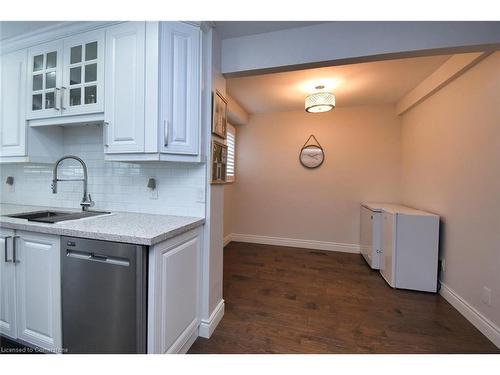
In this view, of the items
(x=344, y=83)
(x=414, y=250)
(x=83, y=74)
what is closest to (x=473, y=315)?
(x=414, y=250)

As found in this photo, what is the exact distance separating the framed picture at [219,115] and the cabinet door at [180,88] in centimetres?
15

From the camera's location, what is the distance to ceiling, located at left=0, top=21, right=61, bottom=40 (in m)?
1.66

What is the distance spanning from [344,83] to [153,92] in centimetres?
234

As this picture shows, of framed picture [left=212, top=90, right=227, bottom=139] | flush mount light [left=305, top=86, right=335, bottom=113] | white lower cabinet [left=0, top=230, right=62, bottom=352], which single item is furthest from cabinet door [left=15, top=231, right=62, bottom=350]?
flush mount light [left=305, top=86, right=335, bottom=113]

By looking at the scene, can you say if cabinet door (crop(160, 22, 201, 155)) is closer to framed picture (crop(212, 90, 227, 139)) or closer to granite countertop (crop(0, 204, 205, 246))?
framed picture (crop(212, 90, 227, 139))

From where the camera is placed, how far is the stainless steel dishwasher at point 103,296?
1.13 meters

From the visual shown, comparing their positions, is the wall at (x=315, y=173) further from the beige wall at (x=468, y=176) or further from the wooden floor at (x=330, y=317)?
the wooden floor at (x=330, y=317)

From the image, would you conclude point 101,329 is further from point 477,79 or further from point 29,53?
point 477,79

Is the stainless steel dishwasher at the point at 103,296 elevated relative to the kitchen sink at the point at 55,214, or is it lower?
lower

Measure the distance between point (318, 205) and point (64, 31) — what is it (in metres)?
3.74

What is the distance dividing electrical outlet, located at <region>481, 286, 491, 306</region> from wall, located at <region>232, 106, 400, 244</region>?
6.17 ft

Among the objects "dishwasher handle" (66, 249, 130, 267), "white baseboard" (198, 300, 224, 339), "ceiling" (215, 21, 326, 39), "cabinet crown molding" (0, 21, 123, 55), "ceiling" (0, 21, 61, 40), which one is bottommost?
"white baseboard" (198, 300, 224, 339)

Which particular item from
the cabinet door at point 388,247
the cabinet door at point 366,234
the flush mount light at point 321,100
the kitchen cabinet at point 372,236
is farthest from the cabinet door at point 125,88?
the cabinet door at point 366,234

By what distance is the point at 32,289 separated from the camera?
1.40 meters
